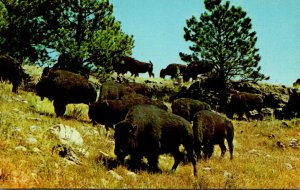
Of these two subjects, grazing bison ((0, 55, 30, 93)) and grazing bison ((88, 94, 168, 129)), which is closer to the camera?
grazing bison ((88, 94, 168, 129))

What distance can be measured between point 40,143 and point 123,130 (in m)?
1.79

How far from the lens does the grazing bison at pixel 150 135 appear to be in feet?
30.0

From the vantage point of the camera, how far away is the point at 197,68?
35.6 m

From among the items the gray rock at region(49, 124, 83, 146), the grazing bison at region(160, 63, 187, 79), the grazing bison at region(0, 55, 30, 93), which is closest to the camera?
the gray rock at region(49, 124, 83, 146)

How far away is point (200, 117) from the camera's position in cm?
1293

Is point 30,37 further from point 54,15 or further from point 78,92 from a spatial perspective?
point 78,92

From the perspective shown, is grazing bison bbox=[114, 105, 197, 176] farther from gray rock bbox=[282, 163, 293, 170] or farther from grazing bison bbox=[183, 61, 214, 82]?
grazing bison bbox=[183, 61, 214, 82]

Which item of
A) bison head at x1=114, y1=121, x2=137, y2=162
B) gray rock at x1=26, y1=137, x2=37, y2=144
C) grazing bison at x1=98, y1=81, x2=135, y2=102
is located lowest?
gray rock at x1=26, y1=137, x2=37, y2=144

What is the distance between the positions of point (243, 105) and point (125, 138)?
19.7m

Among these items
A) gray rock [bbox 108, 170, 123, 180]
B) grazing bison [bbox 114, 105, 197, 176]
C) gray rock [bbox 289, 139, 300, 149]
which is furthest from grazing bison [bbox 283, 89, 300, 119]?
gray rock [bbox 108, 170, 123, 180]

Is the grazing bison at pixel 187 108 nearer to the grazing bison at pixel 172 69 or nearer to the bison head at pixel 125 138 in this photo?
the bison head at pixel 125 138

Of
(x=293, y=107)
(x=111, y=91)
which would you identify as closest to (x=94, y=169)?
(x=111, y=91)

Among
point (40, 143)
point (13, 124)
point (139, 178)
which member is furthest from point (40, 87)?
point (139, 178)

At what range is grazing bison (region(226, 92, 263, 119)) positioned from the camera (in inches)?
1086
